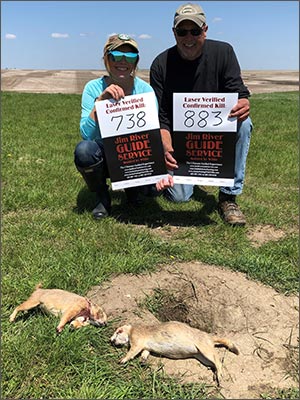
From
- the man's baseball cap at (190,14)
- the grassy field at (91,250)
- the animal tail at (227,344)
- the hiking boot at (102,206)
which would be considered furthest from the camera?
the hiking boot at (102,206)

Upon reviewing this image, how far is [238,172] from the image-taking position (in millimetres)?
4547

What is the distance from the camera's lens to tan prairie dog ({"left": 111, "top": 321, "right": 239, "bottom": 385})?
8.01 feet

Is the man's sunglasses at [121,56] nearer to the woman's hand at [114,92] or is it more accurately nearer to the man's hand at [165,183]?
the woman's hand at [114,92]

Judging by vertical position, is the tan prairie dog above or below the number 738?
below

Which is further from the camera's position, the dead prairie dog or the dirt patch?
the dead prairie dog

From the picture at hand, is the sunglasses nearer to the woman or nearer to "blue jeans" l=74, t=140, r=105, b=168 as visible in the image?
the woman

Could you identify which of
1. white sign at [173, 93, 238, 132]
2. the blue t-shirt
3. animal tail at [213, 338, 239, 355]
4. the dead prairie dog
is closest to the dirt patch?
animal tail at [213, 338, 239, 355]

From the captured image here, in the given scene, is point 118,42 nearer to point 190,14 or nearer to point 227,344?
point 190,14

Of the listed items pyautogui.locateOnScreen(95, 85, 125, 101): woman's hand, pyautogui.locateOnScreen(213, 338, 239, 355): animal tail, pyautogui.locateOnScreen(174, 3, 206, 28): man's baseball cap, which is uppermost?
pyautogui.locateOnScreen(174, 3, 206, 28): man's baseball cap

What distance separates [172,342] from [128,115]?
2.36 m

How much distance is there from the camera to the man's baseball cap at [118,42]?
3852 mm

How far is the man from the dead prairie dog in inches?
69.1

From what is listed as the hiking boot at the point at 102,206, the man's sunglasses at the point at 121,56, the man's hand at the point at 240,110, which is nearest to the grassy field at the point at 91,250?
the hiking boot at the point at 102,206

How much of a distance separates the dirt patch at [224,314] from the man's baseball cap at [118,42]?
6.77ft
